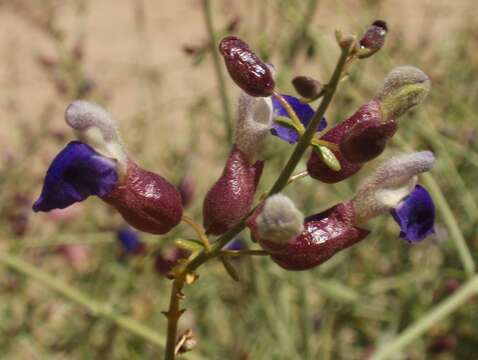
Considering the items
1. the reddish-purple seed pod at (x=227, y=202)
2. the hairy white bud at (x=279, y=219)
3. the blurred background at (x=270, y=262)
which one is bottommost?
the blurred background at (x=270, y=262)

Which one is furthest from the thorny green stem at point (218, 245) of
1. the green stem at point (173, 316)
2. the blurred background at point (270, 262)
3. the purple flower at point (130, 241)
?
the purple flower at point (130, 241)

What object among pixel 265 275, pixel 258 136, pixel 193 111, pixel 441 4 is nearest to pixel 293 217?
pixel 258 136

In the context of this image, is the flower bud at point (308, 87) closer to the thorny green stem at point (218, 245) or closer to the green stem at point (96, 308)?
the thorny green stem at point (218, 245)

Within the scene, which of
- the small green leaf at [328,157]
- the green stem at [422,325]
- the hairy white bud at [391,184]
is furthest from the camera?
the green stem at [422,325]

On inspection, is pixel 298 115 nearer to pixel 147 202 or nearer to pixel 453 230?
pixel 147 202

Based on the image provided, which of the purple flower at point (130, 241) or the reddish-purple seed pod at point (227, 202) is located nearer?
the reddish-purple seed pod at point (227, 202)

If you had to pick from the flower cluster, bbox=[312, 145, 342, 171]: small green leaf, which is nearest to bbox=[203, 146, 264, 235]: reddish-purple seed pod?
the flower cluster
